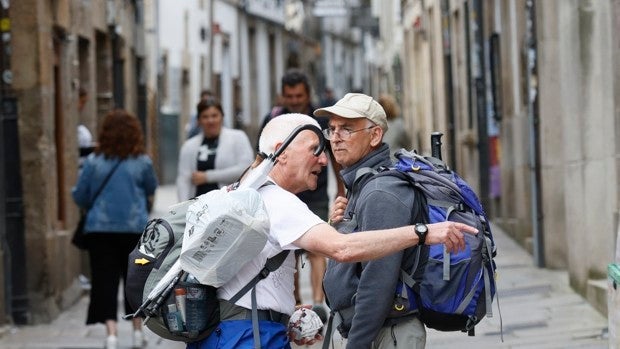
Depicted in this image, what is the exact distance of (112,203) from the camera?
461 inches

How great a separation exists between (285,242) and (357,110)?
30.1 inches

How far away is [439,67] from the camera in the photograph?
27.8 m

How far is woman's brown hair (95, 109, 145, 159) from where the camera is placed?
37.8 ft

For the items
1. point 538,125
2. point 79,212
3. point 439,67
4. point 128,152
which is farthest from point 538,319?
point 439,67

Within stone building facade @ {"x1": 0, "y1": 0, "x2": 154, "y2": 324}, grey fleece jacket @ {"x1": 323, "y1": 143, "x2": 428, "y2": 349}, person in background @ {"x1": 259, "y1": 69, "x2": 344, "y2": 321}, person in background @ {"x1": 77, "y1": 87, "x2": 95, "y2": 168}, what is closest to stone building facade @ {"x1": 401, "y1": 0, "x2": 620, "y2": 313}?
grey fleece jacket @ {"x1": 323, "y1": 143, "x2": 428, "y2": 349}

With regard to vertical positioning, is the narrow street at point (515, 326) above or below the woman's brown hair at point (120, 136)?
below

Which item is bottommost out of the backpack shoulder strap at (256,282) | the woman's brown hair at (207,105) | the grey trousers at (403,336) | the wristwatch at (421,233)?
the grey trousers at (403,336)

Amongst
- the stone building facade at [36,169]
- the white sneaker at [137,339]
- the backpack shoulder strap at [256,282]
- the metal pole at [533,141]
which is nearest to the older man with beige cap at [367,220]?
the backpack shoulder strap at [256,282]

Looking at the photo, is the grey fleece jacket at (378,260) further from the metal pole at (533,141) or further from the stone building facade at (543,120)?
the metal pole at (533,141)

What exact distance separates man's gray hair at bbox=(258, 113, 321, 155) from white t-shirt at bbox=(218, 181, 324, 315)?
0.19m

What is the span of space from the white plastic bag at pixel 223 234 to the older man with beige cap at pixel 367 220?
0.57 m

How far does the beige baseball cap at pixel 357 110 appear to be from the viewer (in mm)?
5938

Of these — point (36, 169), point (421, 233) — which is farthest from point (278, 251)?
point (36, 169)

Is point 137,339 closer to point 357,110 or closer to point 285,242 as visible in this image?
point 357,110
